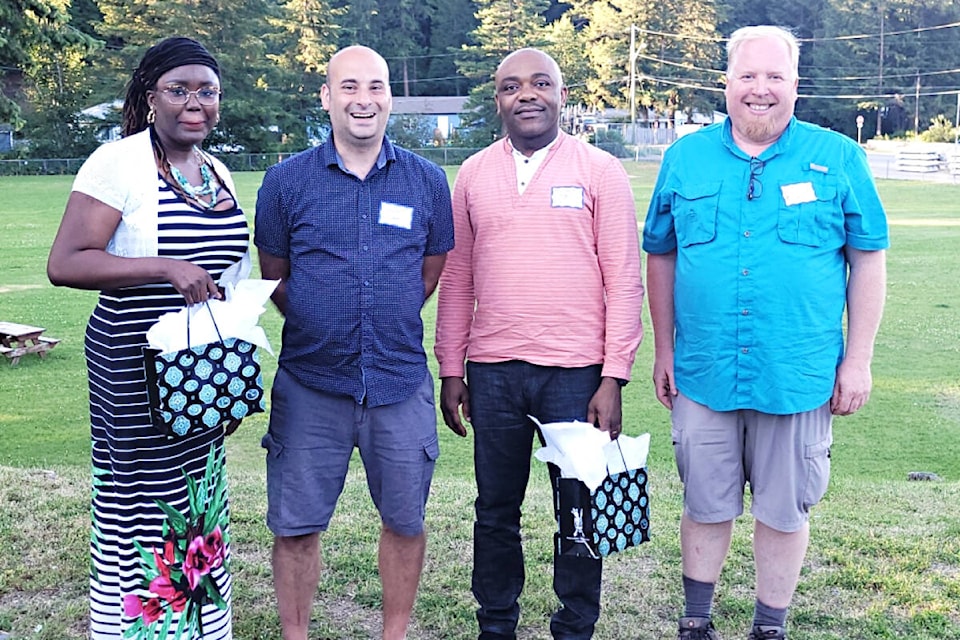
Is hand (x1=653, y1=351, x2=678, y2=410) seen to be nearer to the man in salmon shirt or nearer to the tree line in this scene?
the man in salmon shirt

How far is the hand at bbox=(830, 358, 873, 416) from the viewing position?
338cm

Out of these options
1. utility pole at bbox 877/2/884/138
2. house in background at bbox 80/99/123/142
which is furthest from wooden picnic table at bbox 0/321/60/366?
utility pole at bbox 877/2/884/138

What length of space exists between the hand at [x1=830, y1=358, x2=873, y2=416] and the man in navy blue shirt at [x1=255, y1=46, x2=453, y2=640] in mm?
1343

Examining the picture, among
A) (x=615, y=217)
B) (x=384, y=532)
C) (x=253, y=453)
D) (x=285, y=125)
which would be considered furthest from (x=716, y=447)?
(x=285, y=125)

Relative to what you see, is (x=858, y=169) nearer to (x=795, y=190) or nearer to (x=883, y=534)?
(x=795, y=190)

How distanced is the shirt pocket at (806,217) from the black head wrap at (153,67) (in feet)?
5.92

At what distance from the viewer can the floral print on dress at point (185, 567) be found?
3137mm

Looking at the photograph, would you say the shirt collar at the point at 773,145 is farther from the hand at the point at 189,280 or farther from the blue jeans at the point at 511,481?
the hand at the point at 189,280

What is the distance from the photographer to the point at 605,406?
3459 millimetres

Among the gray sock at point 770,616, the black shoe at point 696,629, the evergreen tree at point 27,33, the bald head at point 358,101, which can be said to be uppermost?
the evergreen tree at point 27,33

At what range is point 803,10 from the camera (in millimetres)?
77500

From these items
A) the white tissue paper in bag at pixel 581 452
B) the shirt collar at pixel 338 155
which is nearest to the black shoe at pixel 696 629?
the white tissue paper in bag at pixel 581 452

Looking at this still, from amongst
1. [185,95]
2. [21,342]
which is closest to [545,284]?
[185,95]

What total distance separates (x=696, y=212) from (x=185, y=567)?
1960mm
